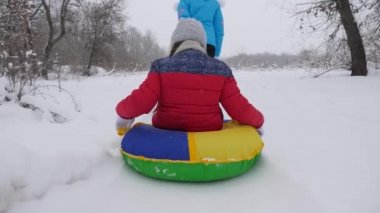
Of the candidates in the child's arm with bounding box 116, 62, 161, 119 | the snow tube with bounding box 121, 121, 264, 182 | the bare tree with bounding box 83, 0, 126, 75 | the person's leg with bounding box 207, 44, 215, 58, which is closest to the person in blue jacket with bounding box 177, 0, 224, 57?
the person's leg with bounding box 207, 44, 215, 58

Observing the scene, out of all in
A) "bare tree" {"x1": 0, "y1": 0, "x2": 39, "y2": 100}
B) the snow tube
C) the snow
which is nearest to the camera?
the snow

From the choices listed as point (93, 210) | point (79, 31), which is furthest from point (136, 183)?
point (79, 31)

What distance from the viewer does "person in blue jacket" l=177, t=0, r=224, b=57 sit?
4.80 meters

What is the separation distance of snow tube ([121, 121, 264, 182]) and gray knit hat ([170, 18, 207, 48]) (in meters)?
0.75

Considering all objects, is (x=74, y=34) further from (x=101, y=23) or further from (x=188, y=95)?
(x=188, y=95)

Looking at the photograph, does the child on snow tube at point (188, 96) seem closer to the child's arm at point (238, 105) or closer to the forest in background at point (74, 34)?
the child's arm at point (238, 105)

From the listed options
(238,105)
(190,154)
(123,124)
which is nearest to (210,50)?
(238,105)

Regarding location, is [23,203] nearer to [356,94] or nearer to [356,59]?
[356,94]

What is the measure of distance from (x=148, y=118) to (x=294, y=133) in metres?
1.70

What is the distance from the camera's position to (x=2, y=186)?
1.72 m

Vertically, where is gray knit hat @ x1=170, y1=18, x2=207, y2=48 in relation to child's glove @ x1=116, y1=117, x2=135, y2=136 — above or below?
above

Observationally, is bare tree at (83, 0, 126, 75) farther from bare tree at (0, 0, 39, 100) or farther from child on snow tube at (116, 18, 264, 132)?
child on snow tube at (116, 18, 264, 132)

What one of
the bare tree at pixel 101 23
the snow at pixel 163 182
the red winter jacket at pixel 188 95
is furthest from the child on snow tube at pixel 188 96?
the bare tree at pixel 101 23

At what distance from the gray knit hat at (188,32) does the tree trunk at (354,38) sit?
539 cm
